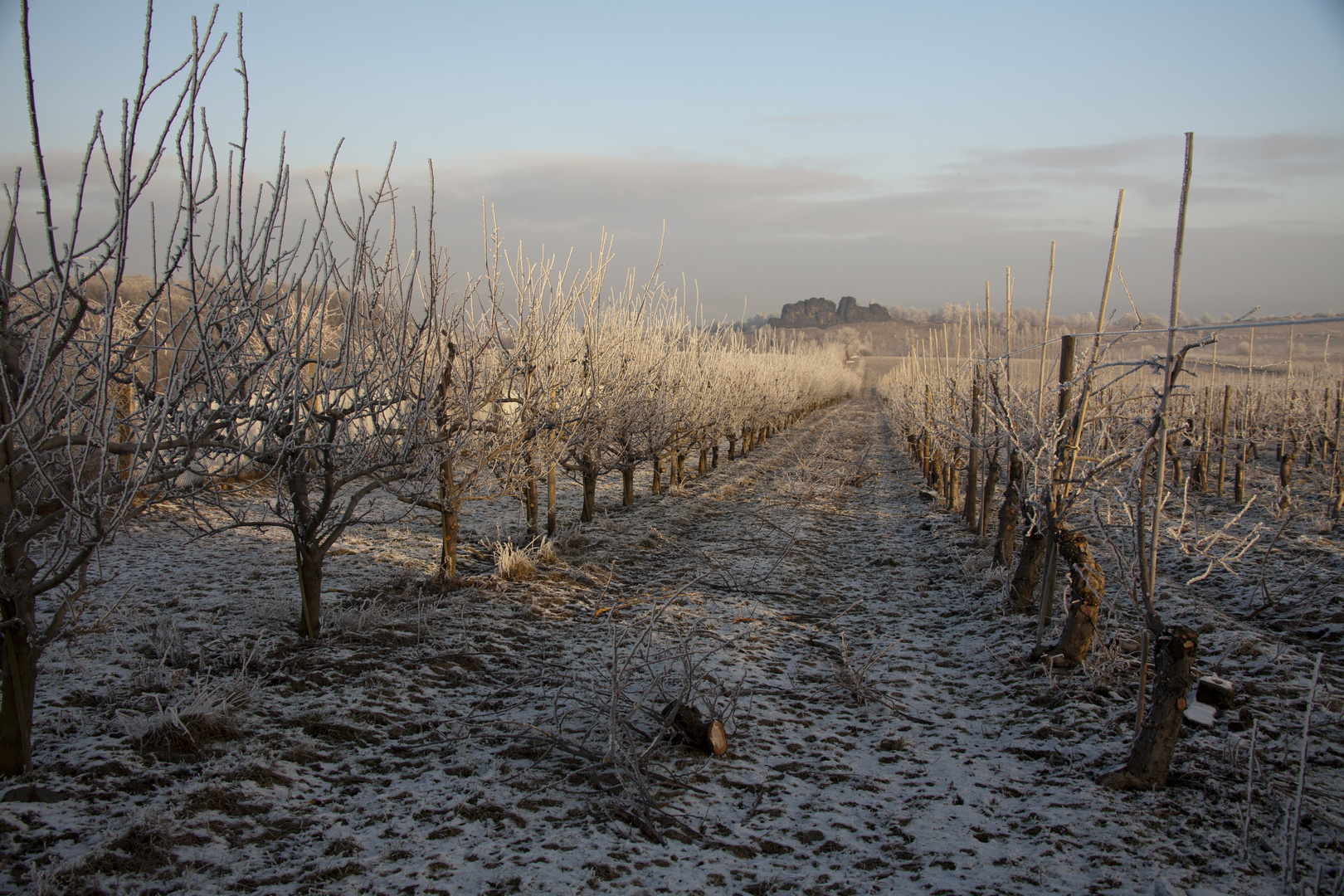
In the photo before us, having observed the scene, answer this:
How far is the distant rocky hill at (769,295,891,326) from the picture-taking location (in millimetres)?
127750

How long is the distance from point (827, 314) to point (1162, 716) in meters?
141

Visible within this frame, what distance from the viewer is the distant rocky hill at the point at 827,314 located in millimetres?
127750

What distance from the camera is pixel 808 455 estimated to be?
18859 mm

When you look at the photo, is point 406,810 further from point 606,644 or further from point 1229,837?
point 1229,837

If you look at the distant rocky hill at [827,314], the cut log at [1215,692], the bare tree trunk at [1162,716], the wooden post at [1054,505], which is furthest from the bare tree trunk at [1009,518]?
the distant rocky hill at [827,314]

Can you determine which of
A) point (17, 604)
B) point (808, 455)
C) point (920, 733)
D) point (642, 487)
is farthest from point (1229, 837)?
point (808, 455)

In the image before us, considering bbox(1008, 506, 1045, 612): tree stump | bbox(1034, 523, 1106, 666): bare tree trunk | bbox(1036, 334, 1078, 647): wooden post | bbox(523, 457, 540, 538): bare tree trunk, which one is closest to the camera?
bbox(1034, 523, 1106, 666): bare tree trunk

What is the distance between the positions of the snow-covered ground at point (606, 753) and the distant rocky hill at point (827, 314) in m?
126

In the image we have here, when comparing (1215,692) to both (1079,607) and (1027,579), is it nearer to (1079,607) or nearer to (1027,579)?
(1079,607)

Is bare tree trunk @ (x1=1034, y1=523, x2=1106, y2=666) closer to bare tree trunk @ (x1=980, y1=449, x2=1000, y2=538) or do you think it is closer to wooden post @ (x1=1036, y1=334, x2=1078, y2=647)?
wooden post @ (x1=1036, y1=334, x2=1078, y2=647)

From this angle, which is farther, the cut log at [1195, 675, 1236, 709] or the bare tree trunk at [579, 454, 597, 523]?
the bare tree trunk at [579, 454, 597, 523]

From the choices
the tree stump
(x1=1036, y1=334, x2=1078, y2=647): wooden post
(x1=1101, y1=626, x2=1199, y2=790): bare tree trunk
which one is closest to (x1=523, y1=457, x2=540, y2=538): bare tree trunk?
the tree stump

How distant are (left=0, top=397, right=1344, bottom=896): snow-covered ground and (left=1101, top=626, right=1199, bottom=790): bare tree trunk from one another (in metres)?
0.09

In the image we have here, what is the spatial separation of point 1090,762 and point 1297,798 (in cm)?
114
